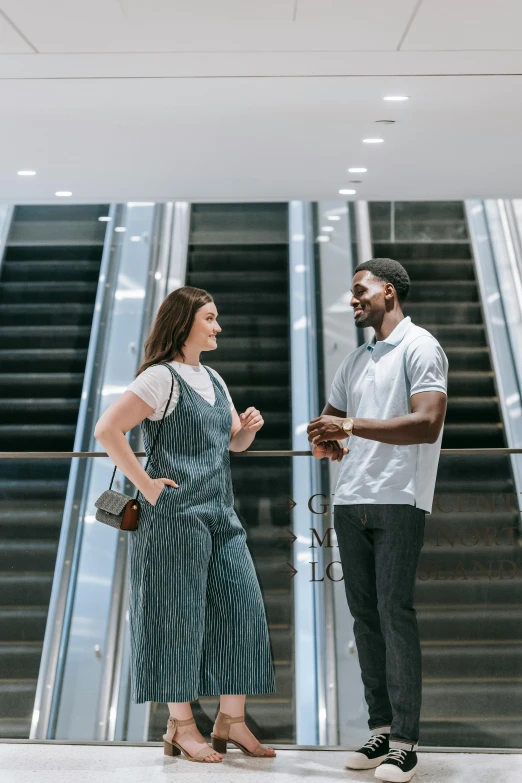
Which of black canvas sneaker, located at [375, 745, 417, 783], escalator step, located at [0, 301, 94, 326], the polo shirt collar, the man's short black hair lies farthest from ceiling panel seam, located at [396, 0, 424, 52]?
escalator step, located at [0, 301, 94, 326]

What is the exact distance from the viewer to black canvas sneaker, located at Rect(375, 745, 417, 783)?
3088mm

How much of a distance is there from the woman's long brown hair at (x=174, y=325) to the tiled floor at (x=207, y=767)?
4.94 ft

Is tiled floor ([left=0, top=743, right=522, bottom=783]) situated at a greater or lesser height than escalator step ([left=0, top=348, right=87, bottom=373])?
lesser

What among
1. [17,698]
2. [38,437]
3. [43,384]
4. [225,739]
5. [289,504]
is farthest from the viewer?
[43,384]

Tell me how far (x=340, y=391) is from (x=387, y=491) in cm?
56

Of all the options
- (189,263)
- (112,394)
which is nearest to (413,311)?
(189,263)

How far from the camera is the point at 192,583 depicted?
345 centimetres

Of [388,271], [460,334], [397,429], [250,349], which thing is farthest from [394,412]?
[460,334]

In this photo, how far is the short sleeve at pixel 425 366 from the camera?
126 inches

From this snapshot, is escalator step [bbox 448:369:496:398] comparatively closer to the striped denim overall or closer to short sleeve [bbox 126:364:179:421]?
the striped denim overall

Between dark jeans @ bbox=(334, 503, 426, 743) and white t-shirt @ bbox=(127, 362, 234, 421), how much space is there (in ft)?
2.45

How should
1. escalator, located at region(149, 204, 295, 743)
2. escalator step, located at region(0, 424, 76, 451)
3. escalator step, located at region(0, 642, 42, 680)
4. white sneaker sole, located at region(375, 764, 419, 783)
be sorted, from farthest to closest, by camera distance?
1. escalator, located at region(149, 204, 295, 743)
2. escalator step, located at region(0, 424, 76, 451)
3. escalator step, located at region(0, 642, 42, 680)
4. white sneaker sole, located at region(375, 764, 419, 783)

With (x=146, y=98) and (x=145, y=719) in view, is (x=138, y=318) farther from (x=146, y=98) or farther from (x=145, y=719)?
(x=145, y=719)

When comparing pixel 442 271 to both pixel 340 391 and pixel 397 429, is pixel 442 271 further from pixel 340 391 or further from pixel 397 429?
pixel 397 429
